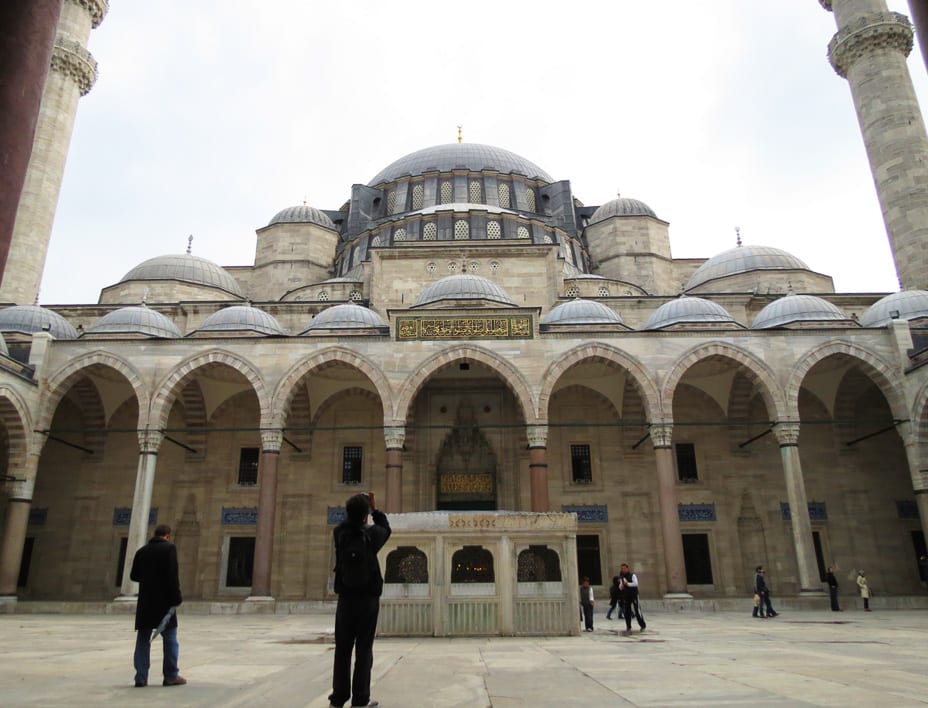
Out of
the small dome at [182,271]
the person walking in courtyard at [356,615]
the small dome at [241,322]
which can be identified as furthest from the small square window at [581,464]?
the person walking in courtyard at [356,615]

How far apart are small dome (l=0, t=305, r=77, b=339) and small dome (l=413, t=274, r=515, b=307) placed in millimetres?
8652

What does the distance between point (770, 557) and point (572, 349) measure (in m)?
7.41

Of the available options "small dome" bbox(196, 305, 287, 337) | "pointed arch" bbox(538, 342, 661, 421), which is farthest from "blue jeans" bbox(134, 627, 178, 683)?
"small dome" bbox(196, 305, 287, 337)

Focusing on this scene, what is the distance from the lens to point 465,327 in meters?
14.9

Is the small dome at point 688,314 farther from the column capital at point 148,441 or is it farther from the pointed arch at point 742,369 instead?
the column capital at point 148,441

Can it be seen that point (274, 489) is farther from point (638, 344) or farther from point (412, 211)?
point (412, 211)

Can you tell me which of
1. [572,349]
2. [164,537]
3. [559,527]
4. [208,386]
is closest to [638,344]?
[572,349]

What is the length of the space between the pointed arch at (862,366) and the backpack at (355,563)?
13.4 meters

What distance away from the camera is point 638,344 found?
48.7ft

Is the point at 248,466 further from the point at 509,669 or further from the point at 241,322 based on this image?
the point at 509,669

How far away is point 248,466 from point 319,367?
14.7 feet

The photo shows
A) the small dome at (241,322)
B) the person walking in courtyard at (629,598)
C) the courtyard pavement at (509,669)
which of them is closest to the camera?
A: the courtyard pavement at (509,669)

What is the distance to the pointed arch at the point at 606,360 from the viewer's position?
47.4ft

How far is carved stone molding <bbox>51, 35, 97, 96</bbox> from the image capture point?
19281 mm
